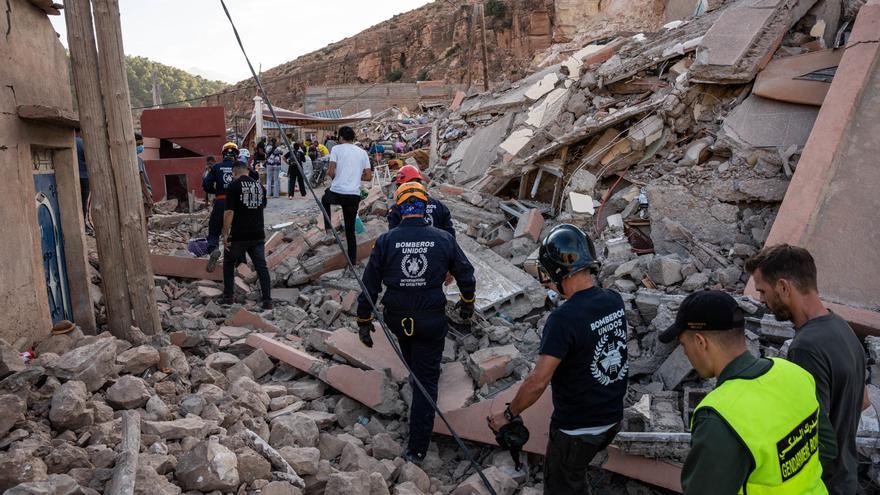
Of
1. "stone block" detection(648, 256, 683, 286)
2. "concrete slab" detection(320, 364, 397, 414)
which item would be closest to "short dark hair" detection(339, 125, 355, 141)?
"concrete slab" detection(320, 364, 397, 414)

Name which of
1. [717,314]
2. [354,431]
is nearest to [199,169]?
[354,431]

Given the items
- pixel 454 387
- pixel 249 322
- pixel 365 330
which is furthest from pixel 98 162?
pixel 454 387

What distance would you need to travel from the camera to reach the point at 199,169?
1430 centimetres

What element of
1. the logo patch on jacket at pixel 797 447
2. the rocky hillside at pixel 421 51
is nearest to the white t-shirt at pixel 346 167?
the logo patch on jacket at pixel 797 447

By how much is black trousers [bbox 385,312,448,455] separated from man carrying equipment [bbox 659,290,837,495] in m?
2.26

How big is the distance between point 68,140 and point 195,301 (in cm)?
217

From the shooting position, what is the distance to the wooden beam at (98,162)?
4262 mm

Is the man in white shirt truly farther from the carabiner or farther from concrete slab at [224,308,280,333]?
the carabiner

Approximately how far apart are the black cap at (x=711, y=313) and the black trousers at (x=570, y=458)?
1090 mm

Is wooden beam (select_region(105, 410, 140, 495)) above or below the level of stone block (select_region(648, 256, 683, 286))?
below

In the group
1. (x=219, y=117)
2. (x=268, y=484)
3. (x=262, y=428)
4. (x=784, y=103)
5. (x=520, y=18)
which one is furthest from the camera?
(x=520, y=18)

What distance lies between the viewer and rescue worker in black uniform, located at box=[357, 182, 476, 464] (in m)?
3.84

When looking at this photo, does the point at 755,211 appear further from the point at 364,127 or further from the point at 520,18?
the point at 520,18

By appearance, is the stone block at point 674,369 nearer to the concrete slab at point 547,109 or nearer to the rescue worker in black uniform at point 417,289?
the rescue worker in black uniform at point 417,289
